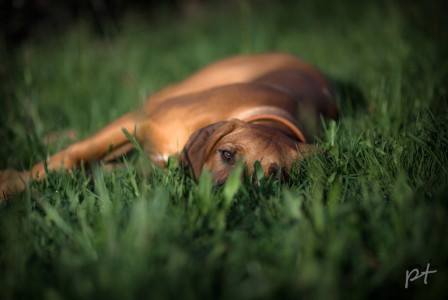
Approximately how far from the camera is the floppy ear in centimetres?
207

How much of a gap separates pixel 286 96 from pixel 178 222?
1.48 m

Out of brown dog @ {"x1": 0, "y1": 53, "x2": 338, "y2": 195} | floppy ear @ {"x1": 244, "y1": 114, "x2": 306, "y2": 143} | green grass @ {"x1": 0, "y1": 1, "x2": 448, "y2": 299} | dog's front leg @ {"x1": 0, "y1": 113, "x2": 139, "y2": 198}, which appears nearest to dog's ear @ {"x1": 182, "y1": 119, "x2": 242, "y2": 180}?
brown dog @ {"x1": 0, "y1": 53, "x2": 338, "y2": 195}

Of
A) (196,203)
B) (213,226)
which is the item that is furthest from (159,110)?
(213,226)

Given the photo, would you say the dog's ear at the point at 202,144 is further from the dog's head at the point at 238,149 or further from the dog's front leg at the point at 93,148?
the dog's front leg at the point at 93,148

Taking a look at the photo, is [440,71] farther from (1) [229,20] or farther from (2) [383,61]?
(1) [229,20]

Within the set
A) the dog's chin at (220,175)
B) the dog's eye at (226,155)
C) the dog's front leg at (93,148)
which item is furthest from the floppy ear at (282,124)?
the dog's front leg at (93,148)

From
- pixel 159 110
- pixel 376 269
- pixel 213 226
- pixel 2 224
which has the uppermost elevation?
pixel 159 110

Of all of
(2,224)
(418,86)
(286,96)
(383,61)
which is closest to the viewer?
(2,224)

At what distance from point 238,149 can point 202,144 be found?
20 centimetres

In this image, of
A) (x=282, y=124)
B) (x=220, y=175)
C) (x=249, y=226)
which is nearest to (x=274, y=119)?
(x=282, y=124)

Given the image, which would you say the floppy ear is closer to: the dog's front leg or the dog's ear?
the dog's ear

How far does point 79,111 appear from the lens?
3.10m

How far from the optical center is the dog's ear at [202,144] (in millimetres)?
1761


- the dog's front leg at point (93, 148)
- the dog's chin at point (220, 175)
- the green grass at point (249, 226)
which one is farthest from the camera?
the dog's front leg at point (93, 148)
